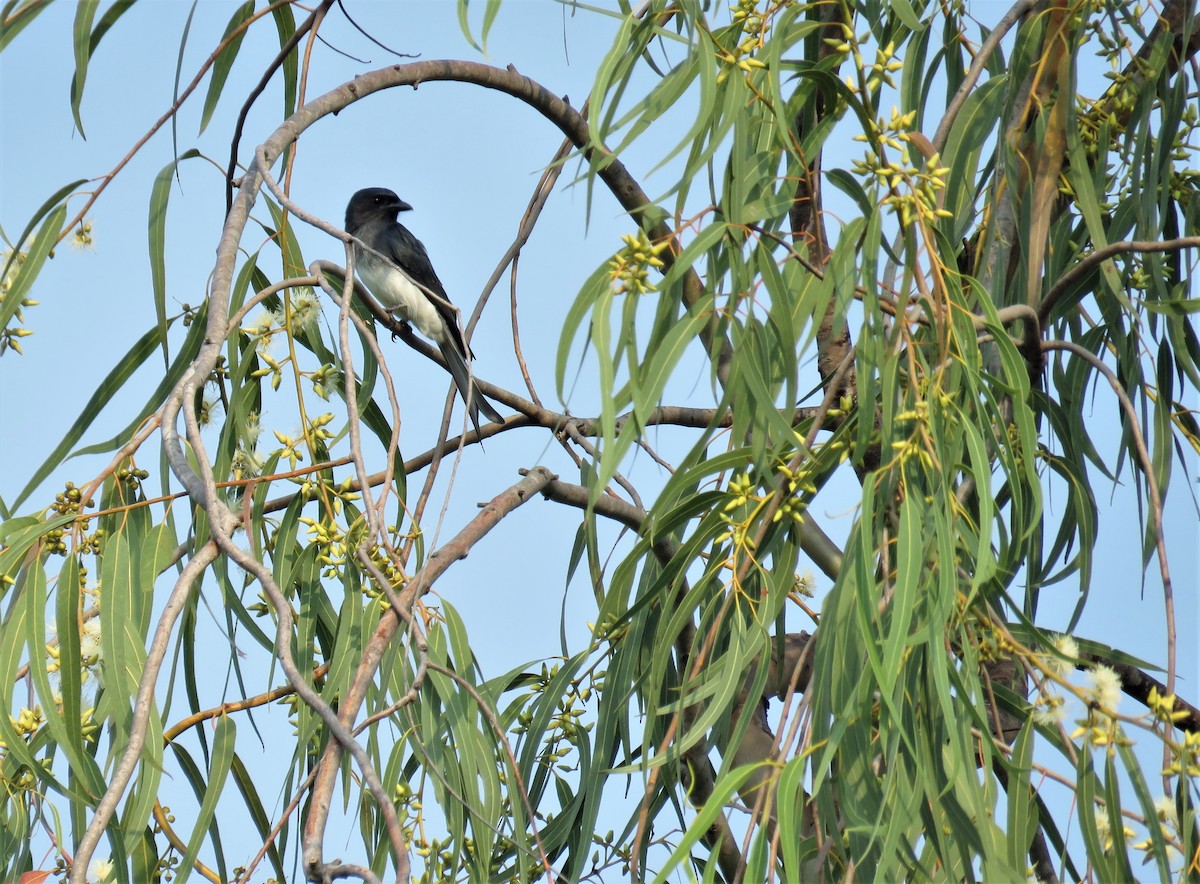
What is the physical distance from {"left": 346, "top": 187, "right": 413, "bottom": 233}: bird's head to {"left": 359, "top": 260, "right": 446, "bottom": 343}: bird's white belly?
0.39 meters

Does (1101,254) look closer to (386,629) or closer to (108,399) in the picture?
(386,629)

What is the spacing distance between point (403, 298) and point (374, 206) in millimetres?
680

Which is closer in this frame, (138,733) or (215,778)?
(138,733)

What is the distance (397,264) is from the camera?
13.3ft

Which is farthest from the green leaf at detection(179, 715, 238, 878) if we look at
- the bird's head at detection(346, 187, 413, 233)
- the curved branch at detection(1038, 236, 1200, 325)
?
the bird's head at detection(346, 187, 413, 233)

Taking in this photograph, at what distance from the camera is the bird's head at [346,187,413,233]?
4910 mm

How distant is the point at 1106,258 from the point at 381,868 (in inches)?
50.5

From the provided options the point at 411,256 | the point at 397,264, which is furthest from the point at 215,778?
the point at 411,256

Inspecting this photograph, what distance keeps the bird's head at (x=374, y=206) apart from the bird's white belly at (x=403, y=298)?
391 millimetres

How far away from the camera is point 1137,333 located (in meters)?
2.01

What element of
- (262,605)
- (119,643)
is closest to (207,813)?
(119,643)

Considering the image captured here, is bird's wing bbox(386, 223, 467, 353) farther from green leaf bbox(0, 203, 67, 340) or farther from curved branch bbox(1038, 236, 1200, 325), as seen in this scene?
curved branch bbox(1038, 236, 1200, 325)

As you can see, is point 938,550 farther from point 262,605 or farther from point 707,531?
point 262,605

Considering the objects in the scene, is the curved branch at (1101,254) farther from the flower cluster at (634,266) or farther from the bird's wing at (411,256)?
the bird's wing at (411,256)
